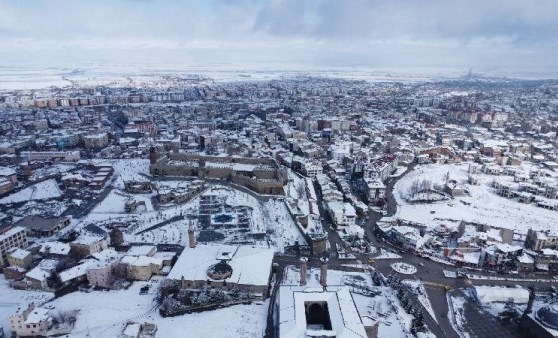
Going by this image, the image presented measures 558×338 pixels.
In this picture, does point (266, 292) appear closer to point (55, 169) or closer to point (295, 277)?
point (295, 277)

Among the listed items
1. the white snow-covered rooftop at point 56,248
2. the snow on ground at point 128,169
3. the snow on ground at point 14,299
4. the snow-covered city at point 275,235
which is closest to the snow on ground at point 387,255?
the snow-covered city at point 275,235

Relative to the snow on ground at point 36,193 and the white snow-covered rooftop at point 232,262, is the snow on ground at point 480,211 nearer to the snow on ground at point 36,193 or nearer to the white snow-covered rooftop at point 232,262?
the white snow-covered rooftop at point 232,262

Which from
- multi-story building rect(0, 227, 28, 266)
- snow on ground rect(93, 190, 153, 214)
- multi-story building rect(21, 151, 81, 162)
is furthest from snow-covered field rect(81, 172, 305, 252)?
multi-story building rect(21, 151, 81, 162)

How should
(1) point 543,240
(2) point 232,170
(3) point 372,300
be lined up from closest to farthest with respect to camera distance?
1. (3) point 372,300
2. (1) point 543,240
3. (2) point 232,170

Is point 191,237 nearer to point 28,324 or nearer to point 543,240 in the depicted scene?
point 28,324

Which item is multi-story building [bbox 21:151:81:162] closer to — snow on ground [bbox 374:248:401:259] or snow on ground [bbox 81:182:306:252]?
snow on ground [bbox 81:182:306:252]

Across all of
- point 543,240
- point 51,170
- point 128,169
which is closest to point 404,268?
point 543,240
